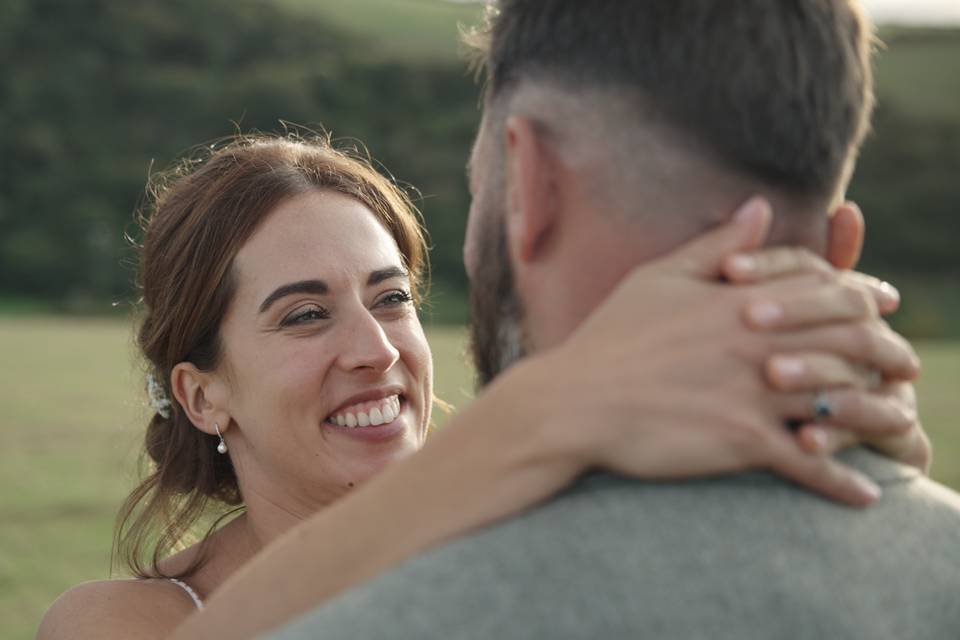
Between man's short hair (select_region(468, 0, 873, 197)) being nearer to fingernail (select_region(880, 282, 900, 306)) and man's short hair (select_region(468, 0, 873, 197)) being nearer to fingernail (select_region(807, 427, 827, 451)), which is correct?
fingernail (select_region(880, 282, 900, 306))

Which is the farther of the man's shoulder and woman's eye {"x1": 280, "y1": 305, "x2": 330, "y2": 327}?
woman's eye {"x1": 280, "y1": 305, "x2": 330, "y2": 327}

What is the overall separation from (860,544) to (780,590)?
0.16 metres

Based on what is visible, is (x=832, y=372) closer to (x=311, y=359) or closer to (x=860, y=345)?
(x=860, y=345)

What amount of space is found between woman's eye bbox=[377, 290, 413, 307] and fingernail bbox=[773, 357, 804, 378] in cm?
243

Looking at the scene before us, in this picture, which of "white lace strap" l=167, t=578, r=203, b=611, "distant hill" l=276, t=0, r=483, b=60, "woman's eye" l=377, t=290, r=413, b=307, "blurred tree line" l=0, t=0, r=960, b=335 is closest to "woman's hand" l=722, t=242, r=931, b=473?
"woman's eye" l=377, t=290, r=413, b=307

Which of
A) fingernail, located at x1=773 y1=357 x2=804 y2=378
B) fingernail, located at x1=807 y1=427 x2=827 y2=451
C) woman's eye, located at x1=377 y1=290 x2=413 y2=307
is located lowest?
woman's eye, located at x1=377 y1=290 x2=413 y2=307

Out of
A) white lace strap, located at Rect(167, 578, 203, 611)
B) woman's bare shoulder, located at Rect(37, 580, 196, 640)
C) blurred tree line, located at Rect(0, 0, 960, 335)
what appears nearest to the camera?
woman's bare shoulder, located at Rect(37, 580, 196, 640)

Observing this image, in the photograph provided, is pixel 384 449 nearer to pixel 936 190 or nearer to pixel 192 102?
pixel 936 190

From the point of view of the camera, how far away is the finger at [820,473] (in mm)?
1497

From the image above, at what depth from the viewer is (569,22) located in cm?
166

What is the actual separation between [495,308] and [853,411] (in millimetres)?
563

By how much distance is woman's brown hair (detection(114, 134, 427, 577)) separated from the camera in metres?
3.75

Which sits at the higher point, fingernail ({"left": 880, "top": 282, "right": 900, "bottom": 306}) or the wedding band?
fingernail ({"left": 880, "top": 282, "right": 900, "bottom": 306})

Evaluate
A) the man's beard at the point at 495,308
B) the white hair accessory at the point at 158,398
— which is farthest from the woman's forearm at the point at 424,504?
the white hair accessory at the point at 158,398
